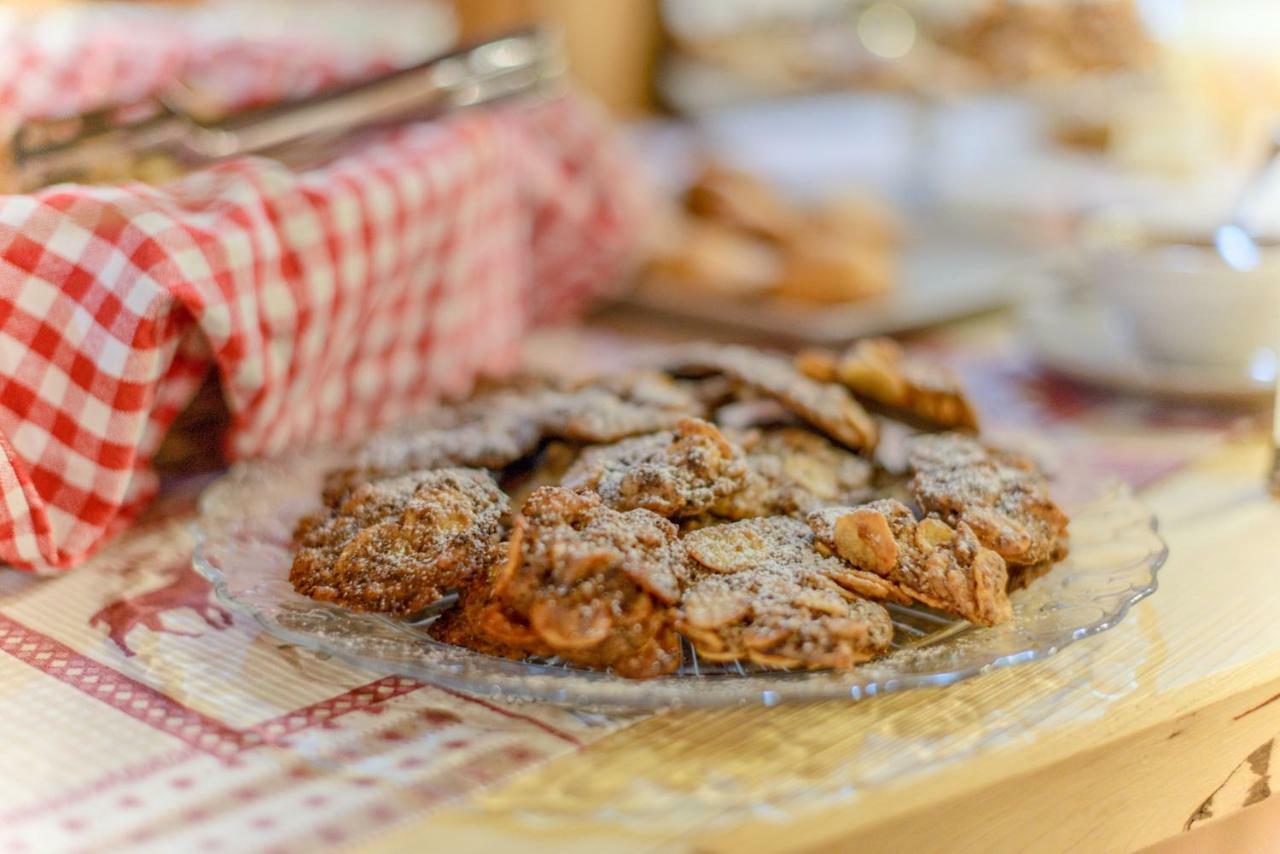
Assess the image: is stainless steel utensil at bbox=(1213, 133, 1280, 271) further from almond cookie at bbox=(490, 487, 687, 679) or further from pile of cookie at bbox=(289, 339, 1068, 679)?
almond cookie at bbox=(490, 487, 687, 679)

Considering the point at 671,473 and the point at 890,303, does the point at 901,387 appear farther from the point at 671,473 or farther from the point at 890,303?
the point at 890,303

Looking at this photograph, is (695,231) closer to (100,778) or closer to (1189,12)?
(100,778)

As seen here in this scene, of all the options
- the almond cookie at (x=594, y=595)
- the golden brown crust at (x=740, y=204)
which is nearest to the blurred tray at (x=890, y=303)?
the golden brown crust at (x=740, y=204)

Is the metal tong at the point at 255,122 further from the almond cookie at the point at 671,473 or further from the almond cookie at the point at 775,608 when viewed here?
the almond cookie at the point at 775,608

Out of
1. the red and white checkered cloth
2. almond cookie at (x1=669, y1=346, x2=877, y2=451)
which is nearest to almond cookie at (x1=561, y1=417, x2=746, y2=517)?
almond cookie at (x1=669, y1=346, x2=877, y2=451)

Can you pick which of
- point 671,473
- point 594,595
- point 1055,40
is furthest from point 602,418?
point 1055,40

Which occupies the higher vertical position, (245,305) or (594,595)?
(245,305)

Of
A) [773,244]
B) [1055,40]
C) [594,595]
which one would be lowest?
[594,595]
